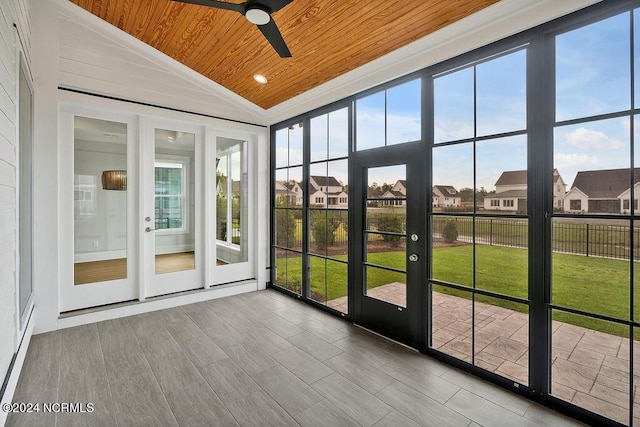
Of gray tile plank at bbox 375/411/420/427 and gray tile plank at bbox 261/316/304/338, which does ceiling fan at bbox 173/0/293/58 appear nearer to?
gray tile plank at bbox 375/411/420/427

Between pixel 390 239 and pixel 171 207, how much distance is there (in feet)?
9.82

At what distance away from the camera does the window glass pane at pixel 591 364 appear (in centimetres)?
Answer: 189

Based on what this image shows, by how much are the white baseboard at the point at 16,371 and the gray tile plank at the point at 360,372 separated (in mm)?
2146

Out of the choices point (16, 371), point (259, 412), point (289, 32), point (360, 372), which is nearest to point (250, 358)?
point (259, 412)

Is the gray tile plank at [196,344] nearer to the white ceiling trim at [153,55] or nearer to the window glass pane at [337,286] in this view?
the window glass pane at [337,286]

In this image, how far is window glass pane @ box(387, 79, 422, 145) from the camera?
2.96m

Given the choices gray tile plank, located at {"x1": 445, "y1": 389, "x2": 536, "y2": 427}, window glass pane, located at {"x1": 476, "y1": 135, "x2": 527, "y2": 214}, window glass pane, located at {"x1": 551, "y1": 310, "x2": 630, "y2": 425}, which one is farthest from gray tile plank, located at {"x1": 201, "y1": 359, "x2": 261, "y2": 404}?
window glass pane, located at {"x1": 476, "y1": 135, "x2": 527, "y2": 214}

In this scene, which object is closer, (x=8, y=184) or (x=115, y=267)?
(x=8, y=184)

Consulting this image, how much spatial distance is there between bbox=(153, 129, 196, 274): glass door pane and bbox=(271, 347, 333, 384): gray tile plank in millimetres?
2245

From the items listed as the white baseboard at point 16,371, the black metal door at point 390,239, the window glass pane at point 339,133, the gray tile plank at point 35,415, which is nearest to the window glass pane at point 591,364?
the black metal door at point 390,239

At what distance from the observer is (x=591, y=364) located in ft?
6.57

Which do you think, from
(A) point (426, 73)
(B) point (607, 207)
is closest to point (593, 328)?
(B) point (607, 207)

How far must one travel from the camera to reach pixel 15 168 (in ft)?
7.64

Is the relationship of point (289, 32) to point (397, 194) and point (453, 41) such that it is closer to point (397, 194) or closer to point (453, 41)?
point (453, 41)
